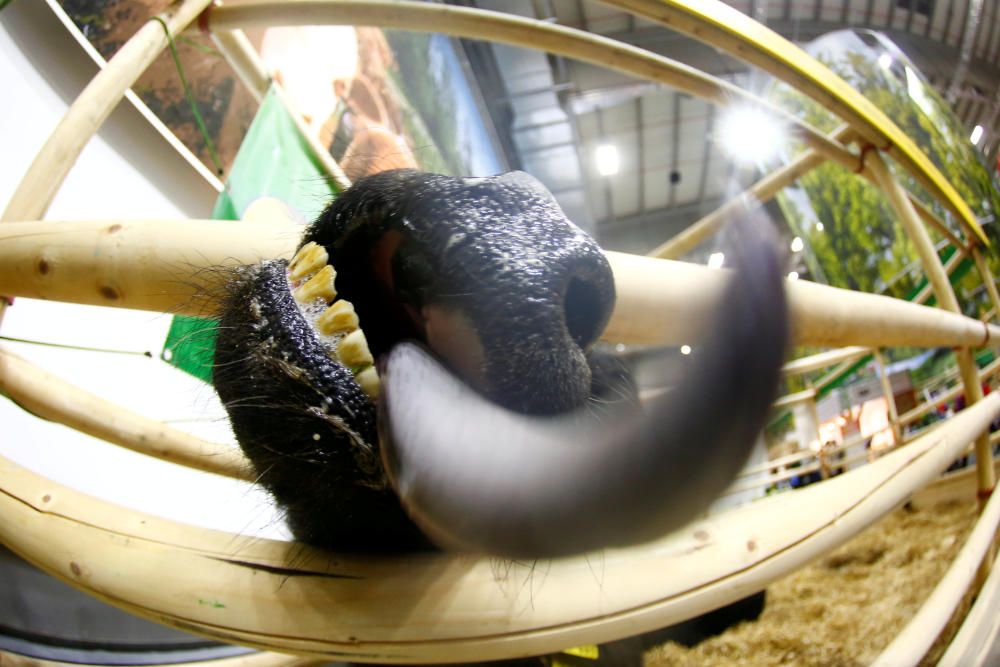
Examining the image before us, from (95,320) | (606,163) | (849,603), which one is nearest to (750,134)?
(849,603)

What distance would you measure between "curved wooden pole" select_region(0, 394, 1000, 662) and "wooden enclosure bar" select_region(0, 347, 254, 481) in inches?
12.9

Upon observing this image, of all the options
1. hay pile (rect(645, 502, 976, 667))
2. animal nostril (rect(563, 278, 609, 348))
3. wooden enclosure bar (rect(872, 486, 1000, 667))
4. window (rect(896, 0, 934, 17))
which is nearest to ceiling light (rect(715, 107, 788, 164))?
window (rect(896, 0, 934, 17))

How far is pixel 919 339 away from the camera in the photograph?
0.92m

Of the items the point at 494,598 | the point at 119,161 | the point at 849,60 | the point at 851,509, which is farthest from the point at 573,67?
the point at 494,598

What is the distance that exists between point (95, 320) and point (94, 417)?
385 mm

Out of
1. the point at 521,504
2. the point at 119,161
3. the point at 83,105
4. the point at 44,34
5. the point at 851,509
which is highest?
the point at 44,34

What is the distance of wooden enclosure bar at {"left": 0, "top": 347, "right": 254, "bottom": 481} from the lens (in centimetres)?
83

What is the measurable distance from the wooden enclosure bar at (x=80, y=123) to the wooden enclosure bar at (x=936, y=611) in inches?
51.8

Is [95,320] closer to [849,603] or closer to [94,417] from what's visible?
[94,417]

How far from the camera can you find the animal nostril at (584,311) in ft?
1.17

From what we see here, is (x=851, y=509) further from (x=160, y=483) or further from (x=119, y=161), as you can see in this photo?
(x=119, y=161)

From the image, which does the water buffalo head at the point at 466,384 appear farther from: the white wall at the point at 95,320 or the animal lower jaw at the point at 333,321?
the white wall at the point at 95,320

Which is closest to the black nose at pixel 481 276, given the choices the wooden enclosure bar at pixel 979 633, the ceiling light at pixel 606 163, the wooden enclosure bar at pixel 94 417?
the wooden enclosure bar at pixel 94 417

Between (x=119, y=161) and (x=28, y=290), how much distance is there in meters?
1.04
